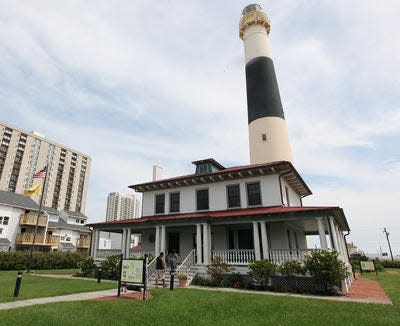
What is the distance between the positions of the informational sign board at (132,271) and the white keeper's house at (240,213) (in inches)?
224

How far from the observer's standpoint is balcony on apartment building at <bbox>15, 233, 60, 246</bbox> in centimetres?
3675

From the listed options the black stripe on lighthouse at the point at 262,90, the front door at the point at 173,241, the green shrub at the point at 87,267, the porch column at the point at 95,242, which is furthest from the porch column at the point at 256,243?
the black stripe on lighthouse at the point at 262,90

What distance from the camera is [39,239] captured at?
3950 cm

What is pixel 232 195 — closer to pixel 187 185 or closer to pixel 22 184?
pixel 187 185

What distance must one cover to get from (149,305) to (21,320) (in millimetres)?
3781

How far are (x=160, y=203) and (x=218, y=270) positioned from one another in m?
9.25

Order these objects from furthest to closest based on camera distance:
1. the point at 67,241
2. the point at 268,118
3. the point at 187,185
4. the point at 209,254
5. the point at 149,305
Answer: the point at 67,241, the point at 268,118, the point at 187,185, the point at 209,254, the point at 149,305

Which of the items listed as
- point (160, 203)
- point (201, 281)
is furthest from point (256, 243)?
point (160, 203)

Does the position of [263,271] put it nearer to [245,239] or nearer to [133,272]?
[245,239]

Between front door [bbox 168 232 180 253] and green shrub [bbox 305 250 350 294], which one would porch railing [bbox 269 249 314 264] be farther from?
front door [bbox 168 232 180 253]

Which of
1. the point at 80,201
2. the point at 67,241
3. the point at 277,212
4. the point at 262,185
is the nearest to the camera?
the point at 277,212

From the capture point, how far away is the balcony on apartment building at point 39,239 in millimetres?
36750

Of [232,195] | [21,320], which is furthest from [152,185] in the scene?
[21,320]

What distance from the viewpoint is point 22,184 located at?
9125cm
